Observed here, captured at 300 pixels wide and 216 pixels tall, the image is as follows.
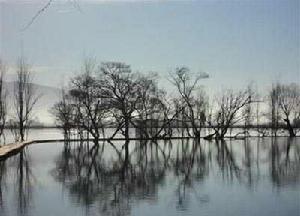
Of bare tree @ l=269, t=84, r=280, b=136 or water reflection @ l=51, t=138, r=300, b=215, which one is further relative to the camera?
bare tree @ l=269, t=84, r=280, b=136

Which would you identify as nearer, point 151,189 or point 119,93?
point 151,189

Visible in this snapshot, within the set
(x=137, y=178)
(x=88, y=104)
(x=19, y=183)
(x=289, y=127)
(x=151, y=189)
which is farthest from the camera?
(x=289, y=127)

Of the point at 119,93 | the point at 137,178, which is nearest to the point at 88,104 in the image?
the point at 119,93

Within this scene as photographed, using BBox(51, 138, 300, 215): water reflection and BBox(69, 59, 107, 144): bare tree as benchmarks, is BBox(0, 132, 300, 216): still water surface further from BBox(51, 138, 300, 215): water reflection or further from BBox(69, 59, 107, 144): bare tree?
BBox(69, 59, 107, 144): bare tree

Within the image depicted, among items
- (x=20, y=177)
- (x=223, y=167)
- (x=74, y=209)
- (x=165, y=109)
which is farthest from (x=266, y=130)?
(x=74, y=209)

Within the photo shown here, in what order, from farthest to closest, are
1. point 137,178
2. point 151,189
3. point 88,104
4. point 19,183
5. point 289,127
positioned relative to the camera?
point 289,127 < point 88,104 < point 137,178 < point 19,183 < point 151,189

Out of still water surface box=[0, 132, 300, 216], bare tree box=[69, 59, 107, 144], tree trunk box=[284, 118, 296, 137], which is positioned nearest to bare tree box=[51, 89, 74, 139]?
bare tree box=[69, 59, 107, 144]

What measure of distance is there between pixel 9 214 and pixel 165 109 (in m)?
34.0

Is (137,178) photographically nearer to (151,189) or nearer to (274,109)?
(151,189)

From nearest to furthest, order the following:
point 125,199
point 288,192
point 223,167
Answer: point 125,199 → point 288,192 → point 223,167

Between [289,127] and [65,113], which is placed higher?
[65,113]

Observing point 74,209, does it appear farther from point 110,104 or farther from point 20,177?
point 110,104

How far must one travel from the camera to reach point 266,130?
51.8 metres

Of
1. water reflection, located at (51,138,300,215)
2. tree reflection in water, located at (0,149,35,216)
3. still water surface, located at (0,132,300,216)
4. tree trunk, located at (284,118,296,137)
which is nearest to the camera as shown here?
Result: still water surface, located at (0,132,300,216)
